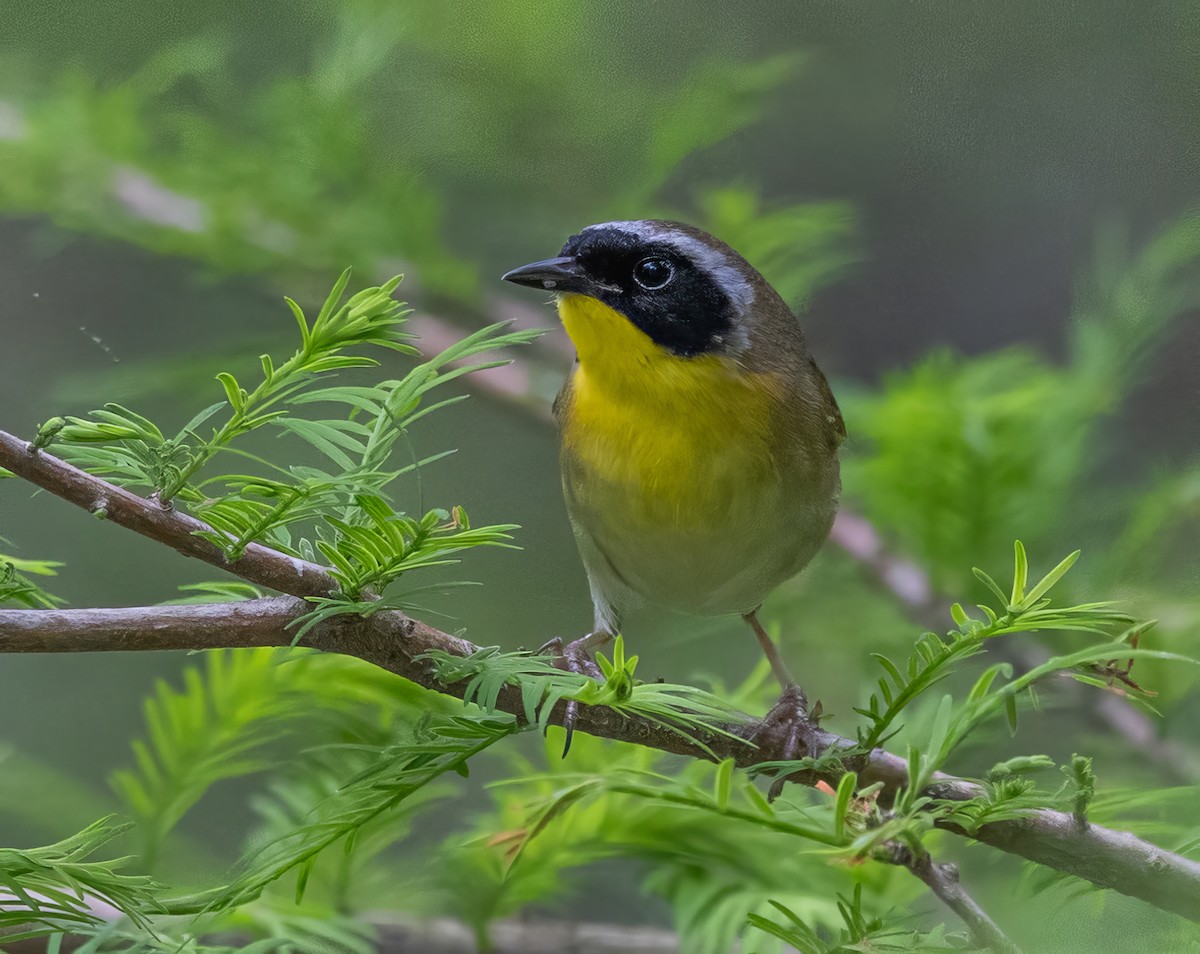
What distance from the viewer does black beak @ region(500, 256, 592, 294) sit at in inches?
42.6

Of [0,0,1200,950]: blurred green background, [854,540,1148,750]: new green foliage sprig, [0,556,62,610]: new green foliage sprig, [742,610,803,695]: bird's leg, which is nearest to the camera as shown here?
[854,540,1148,750]: new green foliage sprig

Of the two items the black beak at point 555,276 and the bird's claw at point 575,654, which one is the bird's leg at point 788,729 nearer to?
the bird's claw at point 575,654

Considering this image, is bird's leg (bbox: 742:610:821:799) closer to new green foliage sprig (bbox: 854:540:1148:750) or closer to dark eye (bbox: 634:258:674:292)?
new green foliage sprig (bbox: 854:540:1148:750)

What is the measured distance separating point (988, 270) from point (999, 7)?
0.36 m

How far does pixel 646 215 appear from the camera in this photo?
158cm

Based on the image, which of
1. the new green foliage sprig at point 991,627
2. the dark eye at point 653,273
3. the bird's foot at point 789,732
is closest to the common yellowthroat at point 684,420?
the dark eye at point 653,273

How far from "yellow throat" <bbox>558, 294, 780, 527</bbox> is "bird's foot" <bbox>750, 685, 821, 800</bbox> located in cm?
20

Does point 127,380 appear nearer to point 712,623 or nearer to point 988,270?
point 712,623

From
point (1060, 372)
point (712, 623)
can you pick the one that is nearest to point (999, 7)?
point (1060, 372)

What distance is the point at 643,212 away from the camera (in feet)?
5.14

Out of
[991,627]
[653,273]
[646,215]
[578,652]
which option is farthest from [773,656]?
[991,627]

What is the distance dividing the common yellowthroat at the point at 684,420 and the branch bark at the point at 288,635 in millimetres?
453

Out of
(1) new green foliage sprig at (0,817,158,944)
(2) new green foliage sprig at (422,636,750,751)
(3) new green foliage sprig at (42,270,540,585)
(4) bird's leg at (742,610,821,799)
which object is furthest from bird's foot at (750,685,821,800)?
(1) new green foliage sprig at (0,817,158,944)

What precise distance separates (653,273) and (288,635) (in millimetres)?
620
